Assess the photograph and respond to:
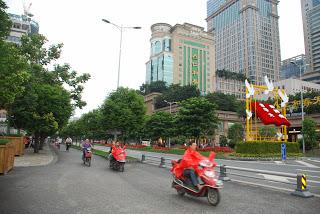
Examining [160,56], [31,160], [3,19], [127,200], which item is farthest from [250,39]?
[127,200]

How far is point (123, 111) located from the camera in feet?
94.4

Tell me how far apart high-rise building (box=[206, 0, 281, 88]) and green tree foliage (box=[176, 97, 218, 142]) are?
127 meters

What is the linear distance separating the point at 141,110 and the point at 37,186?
859 inches

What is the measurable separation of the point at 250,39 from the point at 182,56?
54.0m

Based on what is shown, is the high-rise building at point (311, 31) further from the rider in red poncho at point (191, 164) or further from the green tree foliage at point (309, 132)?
the rider in red poncho at point (191, 164)

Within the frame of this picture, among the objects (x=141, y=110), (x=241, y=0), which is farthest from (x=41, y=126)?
(x=241, y=0)

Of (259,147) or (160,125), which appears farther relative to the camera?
(160,125)

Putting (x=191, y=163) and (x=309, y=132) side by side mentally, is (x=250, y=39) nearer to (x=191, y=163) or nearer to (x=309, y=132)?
(x=309, y=132)

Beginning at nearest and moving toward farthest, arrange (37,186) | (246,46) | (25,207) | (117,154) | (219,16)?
A: 1. (25,207)
2. (37,186)
3. (117,154)
4. (246,46)
5. (219,16)

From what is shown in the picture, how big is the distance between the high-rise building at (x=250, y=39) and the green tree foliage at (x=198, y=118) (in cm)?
12731

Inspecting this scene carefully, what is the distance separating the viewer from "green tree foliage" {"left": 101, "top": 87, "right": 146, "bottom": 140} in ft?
94.4

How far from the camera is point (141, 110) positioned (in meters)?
31.0

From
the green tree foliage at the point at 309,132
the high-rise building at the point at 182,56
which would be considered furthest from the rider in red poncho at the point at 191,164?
the high-rise building at the point at 182,56

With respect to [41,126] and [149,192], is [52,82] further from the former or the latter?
[149,192]
